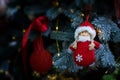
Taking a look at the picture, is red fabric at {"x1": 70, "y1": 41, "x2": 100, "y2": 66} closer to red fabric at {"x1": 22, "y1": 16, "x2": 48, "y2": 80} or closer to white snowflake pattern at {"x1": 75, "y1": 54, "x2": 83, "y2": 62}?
white snowflake pattern at {"x1": 75, "y1": 54, "x2": 83, "y2": 62}

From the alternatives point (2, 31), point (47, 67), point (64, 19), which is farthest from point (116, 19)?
point (2, 31)

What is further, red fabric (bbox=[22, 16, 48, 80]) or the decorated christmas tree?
red fabric (bbox=[22, 16, 48, 80])

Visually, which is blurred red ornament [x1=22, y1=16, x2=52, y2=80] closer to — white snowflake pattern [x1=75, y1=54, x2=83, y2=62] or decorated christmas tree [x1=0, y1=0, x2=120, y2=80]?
decorated christmas tree [x1=0, y1=0, x2=120, y2=80]

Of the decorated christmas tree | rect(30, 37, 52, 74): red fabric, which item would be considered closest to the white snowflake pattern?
the decorated christmas tree

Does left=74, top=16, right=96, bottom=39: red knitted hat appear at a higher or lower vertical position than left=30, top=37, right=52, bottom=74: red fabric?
higher

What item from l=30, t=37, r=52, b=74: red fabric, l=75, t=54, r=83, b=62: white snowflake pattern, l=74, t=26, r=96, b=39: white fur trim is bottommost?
l=30, t=37, r=52, b=74: red fabric

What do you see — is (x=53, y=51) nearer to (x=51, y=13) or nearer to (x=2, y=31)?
(x=51, y=13)

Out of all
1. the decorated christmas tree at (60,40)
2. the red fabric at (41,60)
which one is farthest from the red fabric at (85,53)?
the red fabric at (41,60)

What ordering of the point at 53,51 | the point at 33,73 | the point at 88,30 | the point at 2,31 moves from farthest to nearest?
the point at 2,31 < the point at 33,73 < the point at 53,51 < the point at 88,30

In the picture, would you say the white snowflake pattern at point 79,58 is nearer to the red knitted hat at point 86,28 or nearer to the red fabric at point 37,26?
the red knitted hat at point 86,28
